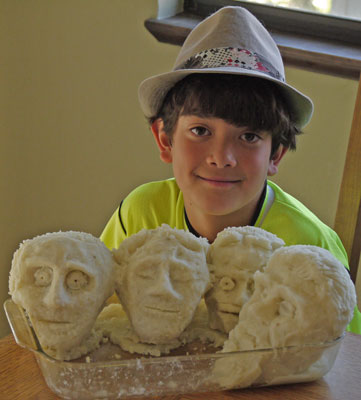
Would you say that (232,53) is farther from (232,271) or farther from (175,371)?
(175,371)

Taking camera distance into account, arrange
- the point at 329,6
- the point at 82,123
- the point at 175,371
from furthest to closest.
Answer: the point at 82,123, the point at 329,6, the point at 175,371

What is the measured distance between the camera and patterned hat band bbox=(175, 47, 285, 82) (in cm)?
87

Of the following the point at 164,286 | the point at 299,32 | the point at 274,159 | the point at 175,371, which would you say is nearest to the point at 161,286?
the point at 164,286

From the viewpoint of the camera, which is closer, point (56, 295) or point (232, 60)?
point (56, 295)

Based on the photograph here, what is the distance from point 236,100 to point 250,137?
0.07m

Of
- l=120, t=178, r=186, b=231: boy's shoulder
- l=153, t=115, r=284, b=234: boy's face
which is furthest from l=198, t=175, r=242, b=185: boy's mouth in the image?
l=120, t=178, r=186, b=231: boy's shoulder

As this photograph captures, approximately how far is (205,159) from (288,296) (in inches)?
16.3

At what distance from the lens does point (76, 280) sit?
58 cm

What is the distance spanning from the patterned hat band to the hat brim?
0.02 m

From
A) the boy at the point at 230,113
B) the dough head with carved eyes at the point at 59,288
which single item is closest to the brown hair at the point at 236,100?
the boy at the point at 230,113

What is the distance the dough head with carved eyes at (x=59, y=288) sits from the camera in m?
0.57

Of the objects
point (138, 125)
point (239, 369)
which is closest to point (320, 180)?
point (138, 125)

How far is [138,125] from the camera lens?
1604 mm

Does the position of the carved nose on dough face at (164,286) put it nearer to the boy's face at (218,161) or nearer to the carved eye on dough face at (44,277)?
the carved eye on dough face at (44,277)
